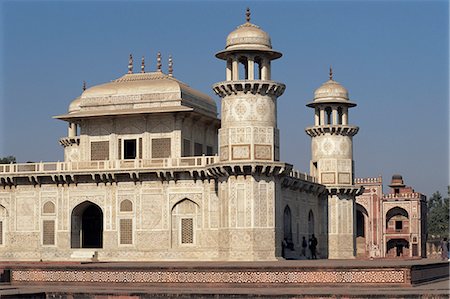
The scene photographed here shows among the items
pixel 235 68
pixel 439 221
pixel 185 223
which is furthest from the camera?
pixel 439 221

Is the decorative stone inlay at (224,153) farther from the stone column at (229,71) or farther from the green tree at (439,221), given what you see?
the green tree at (439,221)

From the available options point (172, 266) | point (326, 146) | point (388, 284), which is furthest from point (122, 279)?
point (326, 146)

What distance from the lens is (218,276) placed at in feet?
83.4

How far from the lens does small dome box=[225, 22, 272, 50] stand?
116ft

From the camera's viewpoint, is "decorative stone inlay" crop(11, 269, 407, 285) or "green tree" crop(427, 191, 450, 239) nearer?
"decorative stone inlay" crop(11, 269, 407, 285)

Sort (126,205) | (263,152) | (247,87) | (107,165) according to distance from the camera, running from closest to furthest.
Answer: (263,152) → (247,87) → (126,205) → (107,165)

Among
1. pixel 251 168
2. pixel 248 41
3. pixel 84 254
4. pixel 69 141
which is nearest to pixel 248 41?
pixel 248 41

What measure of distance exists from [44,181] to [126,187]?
12.9 feet

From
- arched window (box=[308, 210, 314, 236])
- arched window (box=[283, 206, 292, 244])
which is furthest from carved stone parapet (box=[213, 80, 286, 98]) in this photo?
arched window (box=[308, 210, 314, 236])

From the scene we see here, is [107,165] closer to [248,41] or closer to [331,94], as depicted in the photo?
[248,41]

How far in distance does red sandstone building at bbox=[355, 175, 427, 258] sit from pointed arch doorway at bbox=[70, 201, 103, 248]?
1151 inches

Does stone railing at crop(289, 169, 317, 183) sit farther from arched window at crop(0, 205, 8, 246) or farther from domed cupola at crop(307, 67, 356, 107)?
arched window at crop(0, 205, 8, 246)

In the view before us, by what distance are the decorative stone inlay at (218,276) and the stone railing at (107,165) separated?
11.2 m

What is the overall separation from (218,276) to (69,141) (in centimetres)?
2492
